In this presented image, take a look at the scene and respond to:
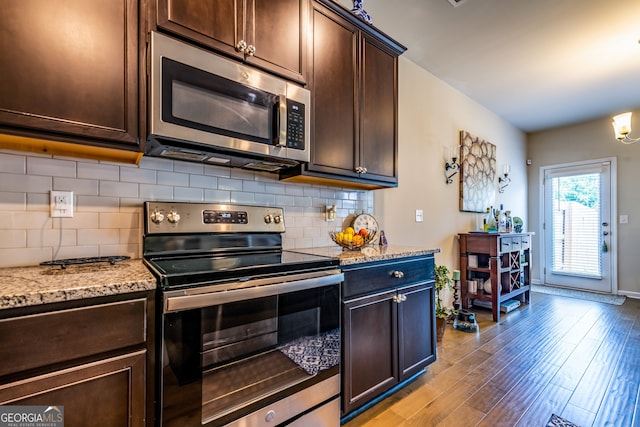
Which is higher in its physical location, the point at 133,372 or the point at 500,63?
the point at 500,63

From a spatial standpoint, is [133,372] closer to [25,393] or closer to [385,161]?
[25,393]

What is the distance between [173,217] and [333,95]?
1.17 m

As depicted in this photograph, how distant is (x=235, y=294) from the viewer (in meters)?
1.09

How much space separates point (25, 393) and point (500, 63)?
13.1ft

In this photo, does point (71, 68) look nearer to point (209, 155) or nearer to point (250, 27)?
point (209, 155)

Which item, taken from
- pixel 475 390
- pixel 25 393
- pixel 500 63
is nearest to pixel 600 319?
pixel 475 390

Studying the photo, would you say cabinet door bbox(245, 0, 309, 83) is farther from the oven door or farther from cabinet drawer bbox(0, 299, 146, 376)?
cabinet drawer bbox(0, 299, 146, 376)

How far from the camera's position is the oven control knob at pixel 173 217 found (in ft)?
4.81

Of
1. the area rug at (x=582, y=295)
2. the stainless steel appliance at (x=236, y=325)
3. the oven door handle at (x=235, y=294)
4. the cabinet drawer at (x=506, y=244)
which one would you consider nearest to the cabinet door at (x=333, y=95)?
the stainless steel appliance at (x=236, y=325)

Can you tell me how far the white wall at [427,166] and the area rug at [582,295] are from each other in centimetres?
197

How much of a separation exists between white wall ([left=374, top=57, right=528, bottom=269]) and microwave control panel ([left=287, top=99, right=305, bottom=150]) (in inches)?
46.0

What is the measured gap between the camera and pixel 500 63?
118 inches

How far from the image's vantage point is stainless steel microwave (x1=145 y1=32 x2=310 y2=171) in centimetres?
A: 121

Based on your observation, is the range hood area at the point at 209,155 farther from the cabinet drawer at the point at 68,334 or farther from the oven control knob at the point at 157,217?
the cabinet drawer at the point at 68,334
